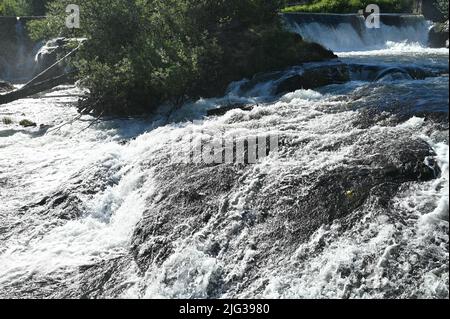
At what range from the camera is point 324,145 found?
1020cm

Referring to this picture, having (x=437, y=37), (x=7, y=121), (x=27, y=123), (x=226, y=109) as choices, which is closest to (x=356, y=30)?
(x=437, y=37)

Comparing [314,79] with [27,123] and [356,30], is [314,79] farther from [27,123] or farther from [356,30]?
[356,30]

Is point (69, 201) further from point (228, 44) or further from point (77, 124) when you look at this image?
point (228, 44)

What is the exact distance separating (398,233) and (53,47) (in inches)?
1092

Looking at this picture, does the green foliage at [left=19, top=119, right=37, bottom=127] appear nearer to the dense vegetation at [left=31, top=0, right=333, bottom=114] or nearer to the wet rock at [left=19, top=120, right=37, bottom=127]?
the wet rock at [left=19, top=120, right=37, bottom=127]

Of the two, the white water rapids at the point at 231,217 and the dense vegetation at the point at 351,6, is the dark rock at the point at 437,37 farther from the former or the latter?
the white water rapids at the point at 231,217

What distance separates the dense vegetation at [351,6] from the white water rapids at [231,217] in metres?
28.8

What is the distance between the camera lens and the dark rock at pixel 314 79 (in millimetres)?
16984

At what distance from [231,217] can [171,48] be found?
1022cm

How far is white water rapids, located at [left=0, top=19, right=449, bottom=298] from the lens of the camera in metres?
7.02

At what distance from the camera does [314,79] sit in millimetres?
17156

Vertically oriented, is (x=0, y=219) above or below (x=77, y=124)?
below

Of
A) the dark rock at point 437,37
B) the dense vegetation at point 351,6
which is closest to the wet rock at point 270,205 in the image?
the dark rock at point 437,37
